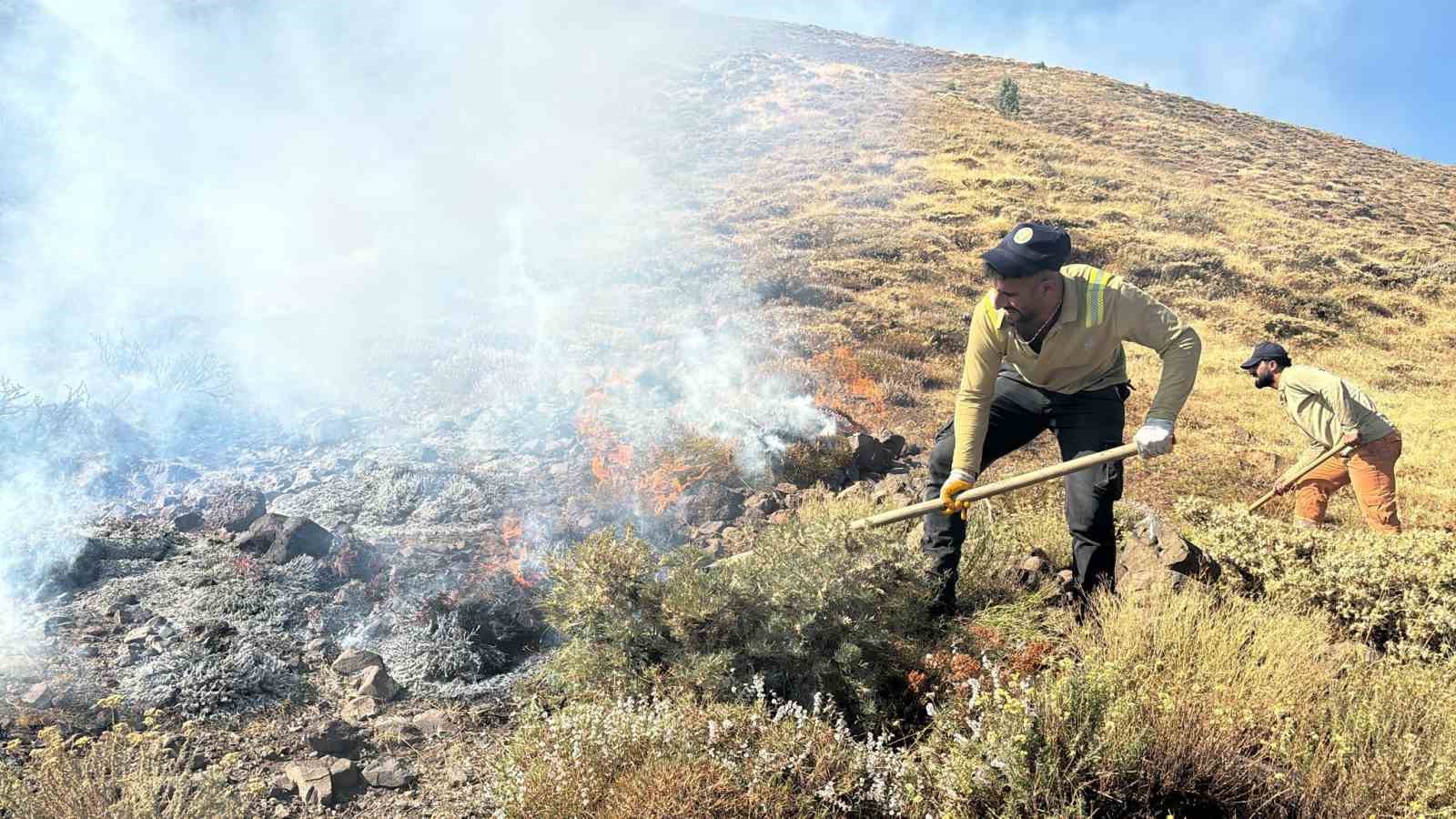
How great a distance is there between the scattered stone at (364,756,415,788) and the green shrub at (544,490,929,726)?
2.56 feet

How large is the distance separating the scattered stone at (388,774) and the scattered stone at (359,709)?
0.47 m

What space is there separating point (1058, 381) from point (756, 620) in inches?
73.9

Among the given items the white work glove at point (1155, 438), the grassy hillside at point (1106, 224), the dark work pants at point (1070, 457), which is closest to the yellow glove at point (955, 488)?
the dark work pants at point (1070, 457)

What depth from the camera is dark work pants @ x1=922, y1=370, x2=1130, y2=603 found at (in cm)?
362

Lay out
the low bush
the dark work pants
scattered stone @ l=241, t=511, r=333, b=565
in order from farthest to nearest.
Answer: scattered stone @ l=241, t=511, r=333, b=565 → the dark work pants → the low bush

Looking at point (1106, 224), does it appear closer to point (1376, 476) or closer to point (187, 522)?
point (1376, 476)

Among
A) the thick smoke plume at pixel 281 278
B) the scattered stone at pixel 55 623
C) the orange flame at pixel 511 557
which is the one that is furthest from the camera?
the thick smoke plume at pixel 281 278

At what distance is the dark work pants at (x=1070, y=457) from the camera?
362 cm

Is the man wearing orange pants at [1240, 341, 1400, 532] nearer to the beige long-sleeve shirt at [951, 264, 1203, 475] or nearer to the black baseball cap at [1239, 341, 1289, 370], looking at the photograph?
the black baseball cap at [1239, 341, 1289, 370]

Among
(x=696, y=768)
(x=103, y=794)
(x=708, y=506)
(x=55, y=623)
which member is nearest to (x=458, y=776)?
(x=103, y=794)

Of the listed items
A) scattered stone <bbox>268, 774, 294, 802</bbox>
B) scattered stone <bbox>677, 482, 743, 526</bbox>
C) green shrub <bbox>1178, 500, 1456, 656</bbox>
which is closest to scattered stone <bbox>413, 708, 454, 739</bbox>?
scattered stone <bbox>268, 774, 294, 802</bbox>

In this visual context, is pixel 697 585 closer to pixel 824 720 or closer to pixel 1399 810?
pixel 824 720

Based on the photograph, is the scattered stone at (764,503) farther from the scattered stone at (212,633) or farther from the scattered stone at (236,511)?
the scattered stone at (236,511)

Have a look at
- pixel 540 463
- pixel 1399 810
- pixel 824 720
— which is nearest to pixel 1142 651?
pixel 1399 810
